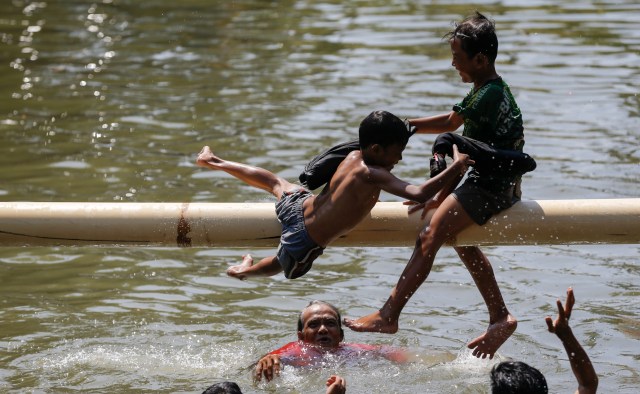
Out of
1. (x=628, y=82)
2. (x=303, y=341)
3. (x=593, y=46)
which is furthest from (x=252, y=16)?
(x=303, y=341)

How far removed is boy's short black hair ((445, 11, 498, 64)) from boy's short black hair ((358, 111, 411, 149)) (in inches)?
21.3

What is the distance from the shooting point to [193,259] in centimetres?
976

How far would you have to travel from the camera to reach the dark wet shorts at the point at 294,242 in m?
6.48

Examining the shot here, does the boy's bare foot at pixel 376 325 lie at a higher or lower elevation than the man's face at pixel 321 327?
higher

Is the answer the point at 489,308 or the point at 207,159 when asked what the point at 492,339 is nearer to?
the point at 489,308

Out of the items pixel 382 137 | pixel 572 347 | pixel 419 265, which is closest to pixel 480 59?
pixel 382 137

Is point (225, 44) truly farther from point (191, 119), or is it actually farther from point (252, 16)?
point (191, 119)

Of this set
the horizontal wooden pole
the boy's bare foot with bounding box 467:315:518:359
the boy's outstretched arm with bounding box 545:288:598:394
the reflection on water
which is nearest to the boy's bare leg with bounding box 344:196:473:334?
the horizontal wooden pole

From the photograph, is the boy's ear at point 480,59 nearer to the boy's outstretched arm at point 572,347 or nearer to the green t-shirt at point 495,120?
the green t-shirt at point 495,120

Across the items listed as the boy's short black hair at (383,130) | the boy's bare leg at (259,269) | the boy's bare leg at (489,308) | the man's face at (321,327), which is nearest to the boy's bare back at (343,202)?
the boy's short black hair at (383,130)

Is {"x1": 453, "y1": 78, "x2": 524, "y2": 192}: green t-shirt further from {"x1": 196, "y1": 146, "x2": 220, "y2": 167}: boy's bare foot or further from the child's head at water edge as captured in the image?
{"x1": 196, "y1": 146, "x2": 220, "y2": 167}: boy's bare foot

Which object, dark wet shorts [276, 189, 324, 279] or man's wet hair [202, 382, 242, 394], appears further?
dark wet shorts [276, 189, 324, 279]

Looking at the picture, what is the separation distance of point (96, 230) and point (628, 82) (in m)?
8.95

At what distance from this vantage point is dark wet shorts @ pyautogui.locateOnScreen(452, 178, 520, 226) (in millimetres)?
6363
